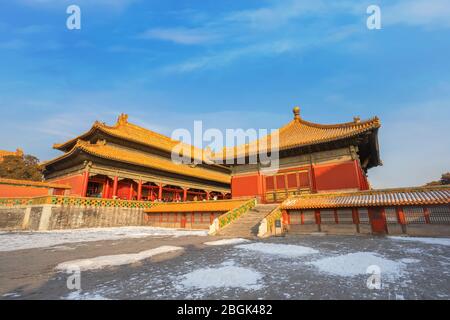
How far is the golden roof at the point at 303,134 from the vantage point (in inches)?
551

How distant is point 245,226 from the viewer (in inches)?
481

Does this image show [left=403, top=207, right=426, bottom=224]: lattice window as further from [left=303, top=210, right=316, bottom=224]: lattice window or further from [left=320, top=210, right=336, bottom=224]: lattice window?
[left=303, top=210, right=316, bottom=224]: lattice window

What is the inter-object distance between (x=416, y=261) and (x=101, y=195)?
21.3 m

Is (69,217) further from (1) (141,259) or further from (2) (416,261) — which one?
(2) (416,261)

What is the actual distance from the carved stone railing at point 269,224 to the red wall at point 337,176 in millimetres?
4586

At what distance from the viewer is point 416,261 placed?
510 centimetres

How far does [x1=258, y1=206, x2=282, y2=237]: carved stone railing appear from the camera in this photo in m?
10.3

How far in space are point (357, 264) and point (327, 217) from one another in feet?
23.7

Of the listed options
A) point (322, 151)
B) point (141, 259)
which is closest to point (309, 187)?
point (322, 151)

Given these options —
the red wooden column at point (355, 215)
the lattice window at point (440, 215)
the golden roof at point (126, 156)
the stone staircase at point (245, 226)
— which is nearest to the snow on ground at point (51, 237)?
the stone staircase at point (245, 226)

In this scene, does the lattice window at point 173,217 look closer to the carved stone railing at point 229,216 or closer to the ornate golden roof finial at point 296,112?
the carved stone railing at point 229,216

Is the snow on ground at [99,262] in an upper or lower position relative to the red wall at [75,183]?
lower

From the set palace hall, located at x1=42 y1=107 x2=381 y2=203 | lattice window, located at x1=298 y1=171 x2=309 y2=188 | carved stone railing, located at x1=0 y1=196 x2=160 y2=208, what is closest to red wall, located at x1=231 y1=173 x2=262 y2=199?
palace hall, located at x1=42 y1=107 x2=381 y2=203

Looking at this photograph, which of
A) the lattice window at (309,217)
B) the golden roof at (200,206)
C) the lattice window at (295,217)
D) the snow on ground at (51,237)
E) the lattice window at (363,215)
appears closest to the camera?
the snow on ground at (51,237)
